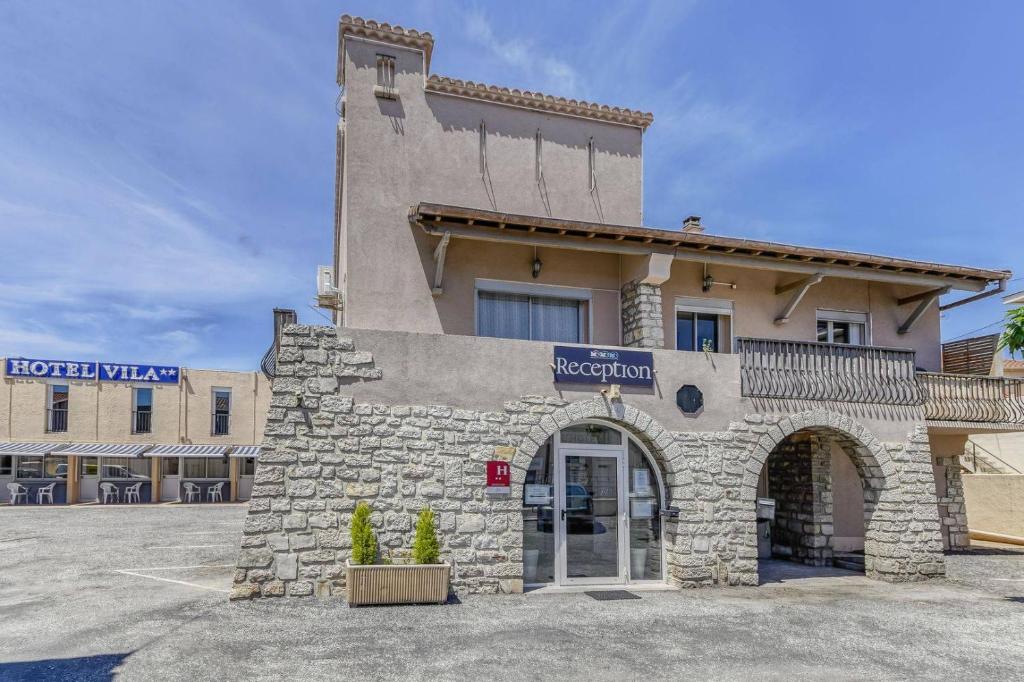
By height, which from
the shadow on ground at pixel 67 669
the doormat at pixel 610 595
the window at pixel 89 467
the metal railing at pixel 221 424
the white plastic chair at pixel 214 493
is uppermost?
the metal railing at pixel 221 424

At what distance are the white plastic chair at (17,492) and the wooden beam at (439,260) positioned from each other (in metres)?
22.1

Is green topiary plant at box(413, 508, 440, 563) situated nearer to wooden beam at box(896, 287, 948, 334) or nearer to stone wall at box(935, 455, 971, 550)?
wooden beam at box(896, 287, 948, 334)

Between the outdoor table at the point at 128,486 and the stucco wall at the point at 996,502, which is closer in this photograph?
the stucco wall at the point at 996,502

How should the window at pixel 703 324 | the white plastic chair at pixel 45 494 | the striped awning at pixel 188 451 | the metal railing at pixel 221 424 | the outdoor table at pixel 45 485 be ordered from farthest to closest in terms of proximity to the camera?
the metal railing at pixel 221 424 < the striped awning at pixel 188 451 < the outdoor table at pixel 45 485 < the white plastic chair at pixel 45 494 < the window at pixel 703 324

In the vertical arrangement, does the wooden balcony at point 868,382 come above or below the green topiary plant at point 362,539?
above

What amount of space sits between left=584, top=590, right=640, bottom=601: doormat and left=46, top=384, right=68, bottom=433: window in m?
24.6

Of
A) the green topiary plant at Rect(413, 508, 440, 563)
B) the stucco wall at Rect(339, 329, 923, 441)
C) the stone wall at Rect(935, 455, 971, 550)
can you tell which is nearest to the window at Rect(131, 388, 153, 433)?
the stucco wall at Rect(339, 329, 923, 441)

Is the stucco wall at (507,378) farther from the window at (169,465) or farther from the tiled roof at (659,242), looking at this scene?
the window at (169,465)

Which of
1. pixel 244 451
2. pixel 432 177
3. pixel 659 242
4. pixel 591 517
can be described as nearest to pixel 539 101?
pixel 432 177

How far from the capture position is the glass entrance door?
410 inches

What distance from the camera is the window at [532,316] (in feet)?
39.2

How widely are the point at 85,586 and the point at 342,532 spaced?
4.06 meters

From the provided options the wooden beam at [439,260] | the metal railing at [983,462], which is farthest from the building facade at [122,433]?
the metal railing at [983,462]

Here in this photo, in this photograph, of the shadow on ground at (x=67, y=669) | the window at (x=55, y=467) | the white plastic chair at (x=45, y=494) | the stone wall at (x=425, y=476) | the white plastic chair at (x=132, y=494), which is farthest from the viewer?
the white plastic chair at (x=132, y=494)
